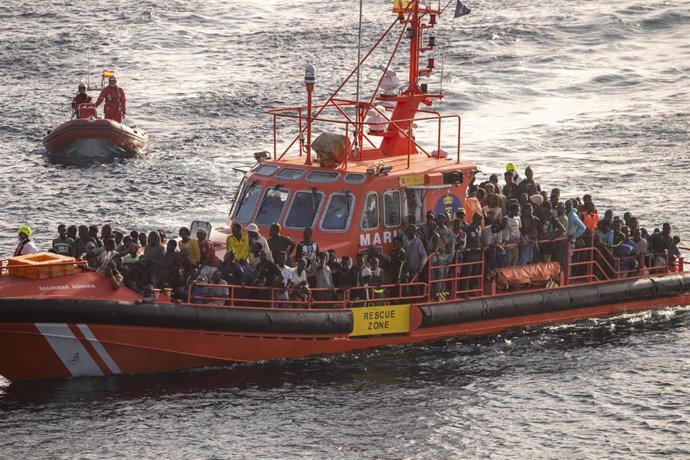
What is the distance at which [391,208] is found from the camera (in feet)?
70.0

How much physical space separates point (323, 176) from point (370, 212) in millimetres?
941

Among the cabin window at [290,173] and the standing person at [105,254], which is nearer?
the standing person at [105,254]

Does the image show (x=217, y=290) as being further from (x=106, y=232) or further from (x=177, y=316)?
(x=106, y=232)

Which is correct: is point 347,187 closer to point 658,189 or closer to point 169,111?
point 658,189

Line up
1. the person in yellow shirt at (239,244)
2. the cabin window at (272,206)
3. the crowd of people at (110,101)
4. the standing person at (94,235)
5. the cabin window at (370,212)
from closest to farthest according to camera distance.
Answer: the person in yellow shirt at (239,244) → the standing person at (94,235) → the cabin window at (370,212) → the cabin window at (272,206) → the crowd of people at (110,101)

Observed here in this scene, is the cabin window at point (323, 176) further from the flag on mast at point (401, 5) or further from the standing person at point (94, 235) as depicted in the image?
the standing person at point (94, 235)

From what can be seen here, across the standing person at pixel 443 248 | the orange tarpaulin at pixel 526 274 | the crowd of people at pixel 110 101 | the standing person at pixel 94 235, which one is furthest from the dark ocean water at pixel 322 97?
the standing person at pixel 94 235

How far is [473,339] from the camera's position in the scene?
2170 cm

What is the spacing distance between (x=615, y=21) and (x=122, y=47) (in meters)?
17.9

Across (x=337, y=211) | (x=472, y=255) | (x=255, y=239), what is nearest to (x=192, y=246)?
(x=255, y=239)

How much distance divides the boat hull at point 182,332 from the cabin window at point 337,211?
58.0 inches

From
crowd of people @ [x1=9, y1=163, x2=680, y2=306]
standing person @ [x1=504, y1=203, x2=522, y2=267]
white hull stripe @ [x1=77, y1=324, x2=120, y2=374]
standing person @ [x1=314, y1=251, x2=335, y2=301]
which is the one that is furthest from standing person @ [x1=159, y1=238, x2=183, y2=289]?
standing person @ [x1=504, y1=203, x2=522, y2=267]

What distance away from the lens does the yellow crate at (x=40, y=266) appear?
1853 cm

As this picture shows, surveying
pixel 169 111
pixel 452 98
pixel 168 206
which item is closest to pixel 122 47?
pixel 169 111
